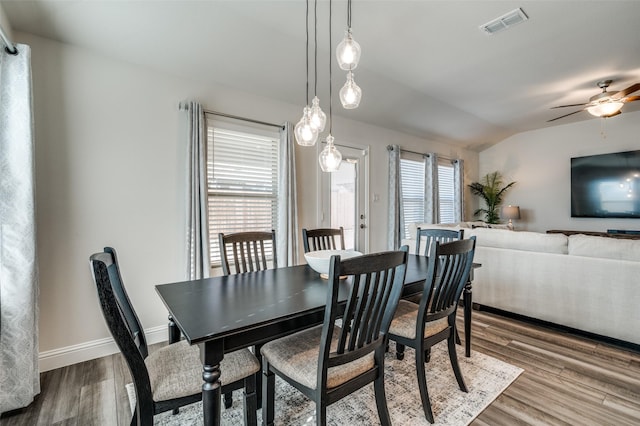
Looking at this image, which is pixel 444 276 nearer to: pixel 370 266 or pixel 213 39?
pixel 370 266

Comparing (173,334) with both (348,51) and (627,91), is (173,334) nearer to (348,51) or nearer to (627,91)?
(348,51)

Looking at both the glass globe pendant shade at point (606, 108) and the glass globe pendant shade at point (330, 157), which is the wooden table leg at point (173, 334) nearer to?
the glass globe pendant shade at point (330, 157)

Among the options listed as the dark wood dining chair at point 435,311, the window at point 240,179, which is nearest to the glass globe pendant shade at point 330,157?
the dark wood dining chair at point 435,311

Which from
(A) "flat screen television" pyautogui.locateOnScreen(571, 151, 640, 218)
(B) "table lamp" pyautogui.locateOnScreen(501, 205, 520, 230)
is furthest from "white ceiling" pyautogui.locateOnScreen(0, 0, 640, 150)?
(B) "table lamp" pyautogui.locateOnScreen(501, 205, 520, 230)

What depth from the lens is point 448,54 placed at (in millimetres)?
3094

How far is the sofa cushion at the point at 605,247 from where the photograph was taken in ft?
8.13

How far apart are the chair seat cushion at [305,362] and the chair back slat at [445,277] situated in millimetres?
489

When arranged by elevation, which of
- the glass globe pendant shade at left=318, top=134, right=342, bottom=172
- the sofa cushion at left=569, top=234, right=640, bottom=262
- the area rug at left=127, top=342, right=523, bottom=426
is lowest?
the area rug at left=127, top=342, right=523, bottom=426

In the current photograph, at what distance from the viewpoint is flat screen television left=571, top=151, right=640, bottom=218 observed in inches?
198

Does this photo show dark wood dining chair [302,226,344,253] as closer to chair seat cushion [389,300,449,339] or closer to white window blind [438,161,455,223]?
chair seat cushion [389,300,449,339]

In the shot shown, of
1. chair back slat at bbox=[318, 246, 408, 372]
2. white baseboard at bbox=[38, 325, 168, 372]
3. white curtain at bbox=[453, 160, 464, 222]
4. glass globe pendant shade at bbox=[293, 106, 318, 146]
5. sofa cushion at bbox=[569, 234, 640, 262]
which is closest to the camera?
chair back slat at bbox=[318, 246, 408, 372]

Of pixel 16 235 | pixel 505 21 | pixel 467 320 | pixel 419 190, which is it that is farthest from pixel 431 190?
pixel 16 235

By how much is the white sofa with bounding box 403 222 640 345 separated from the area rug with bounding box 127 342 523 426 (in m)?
1.08

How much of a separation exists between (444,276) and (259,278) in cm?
117
